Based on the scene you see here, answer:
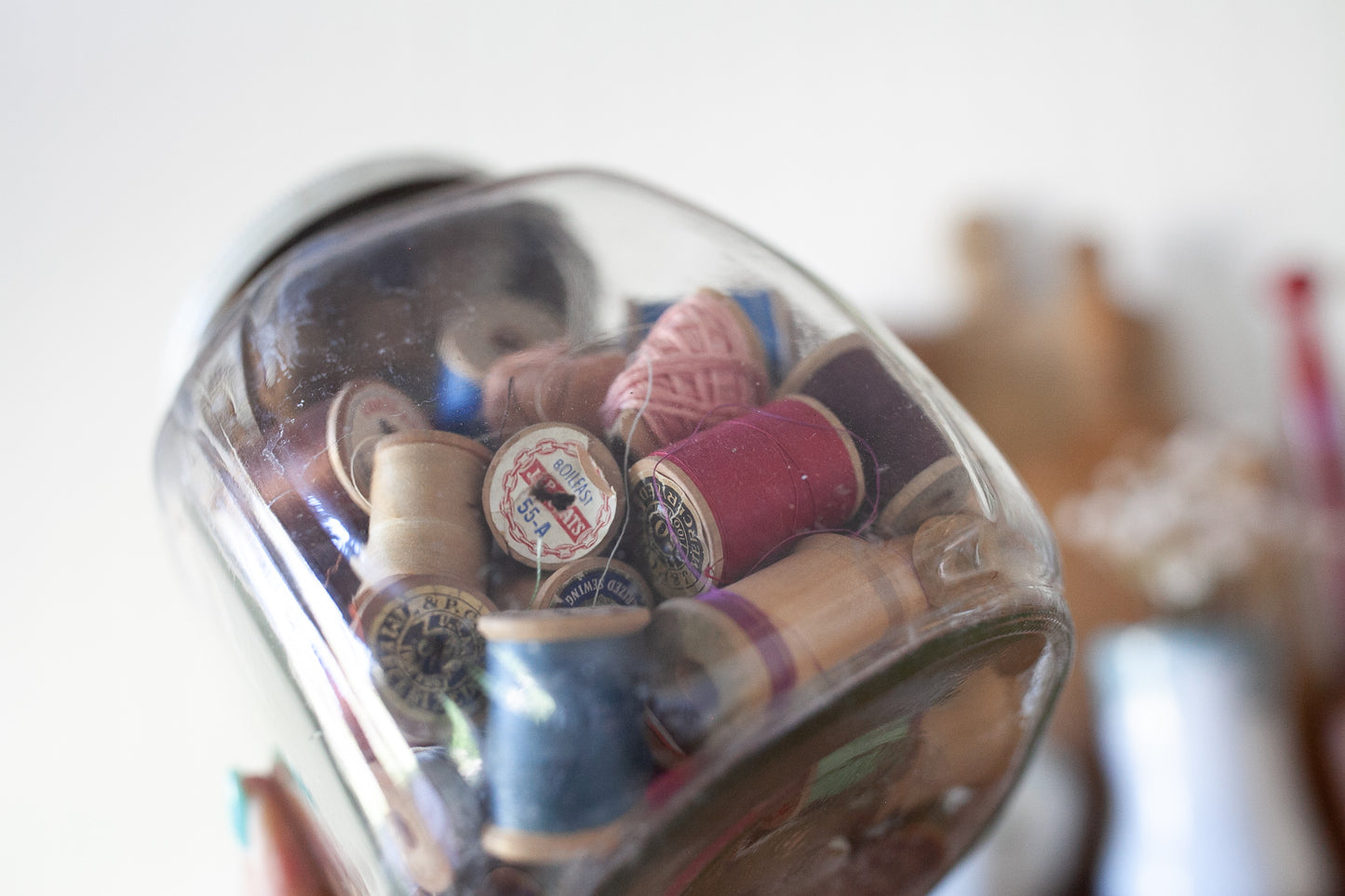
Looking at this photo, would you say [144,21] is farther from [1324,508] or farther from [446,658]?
[1324,508]

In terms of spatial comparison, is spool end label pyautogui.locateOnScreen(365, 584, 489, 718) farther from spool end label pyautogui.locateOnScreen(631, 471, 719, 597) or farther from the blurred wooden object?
the blurred wooden object

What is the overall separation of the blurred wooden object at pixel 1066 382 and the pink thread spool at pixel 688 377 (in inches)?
36.3

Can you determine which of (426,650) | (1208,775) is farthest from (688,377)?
(1208,775)

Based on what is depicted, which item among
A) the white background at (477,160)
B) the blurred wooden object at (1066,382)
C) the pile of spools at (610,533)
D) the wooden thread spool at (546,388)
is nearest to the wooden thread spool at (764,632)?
the pile of spools at (610,533)

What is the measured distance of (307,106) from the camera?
47.7 inches

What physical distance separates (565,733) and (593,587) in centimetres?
6

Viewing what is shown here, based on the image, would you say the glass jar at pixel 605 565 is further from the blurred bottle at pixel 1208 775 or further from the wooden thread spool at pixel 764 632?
the blurred bottle at pixel 1208 775

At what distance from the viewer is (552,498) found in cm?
36

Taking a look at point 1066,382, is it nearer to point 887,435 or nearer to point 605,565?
point 887,435

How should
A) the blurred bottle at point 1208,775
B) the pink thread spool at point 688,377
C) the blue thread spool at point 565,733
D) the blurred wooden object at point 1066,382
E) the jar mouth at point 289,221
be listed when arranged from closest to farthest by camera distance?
the blue thread spool at point 565,733 → the pink thread spool at point 688,377 → the jar mouth at point 289,221 → the blurred bottle at point 1208,775 → the blurred wooden object at point 1066,382

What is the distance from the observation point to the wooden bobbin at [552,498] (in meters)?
0.36

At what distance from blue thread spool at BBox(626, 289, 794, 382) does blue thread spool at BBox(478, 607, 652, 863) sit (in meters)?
0.18

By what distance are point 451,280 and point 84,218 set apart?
860 millimetres

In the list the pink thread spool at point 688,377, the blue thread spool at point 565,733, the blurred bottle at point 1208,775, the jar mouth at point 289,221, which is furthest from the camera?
the blurred bottle at point 1208,775
